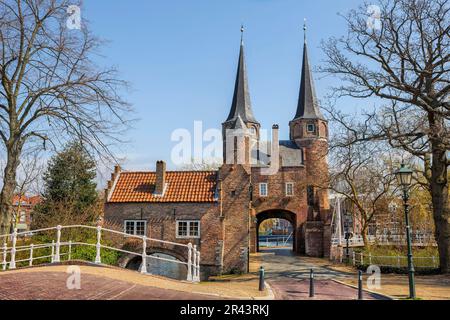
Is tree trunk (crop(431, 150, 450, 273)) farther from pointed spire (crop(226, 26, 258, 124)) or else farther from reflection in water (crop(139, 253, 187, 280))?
pointed spire (crop(226, 26, 258, 124))

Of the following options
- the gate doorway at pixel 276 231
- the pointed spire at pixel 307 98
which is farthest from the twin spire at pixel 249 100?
the gate doorway at pixel 276 231

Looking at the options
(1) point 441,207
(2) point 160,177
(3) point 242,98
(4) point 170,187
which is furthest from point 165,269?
(3) point 242,98

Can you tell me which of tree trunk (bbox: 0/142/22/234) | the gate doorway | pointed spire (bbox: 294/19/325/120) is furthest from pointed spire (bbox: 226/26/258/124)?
tree trunk (bbox: 0/142/22/234)

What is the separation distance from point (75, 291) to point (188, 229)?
685 inches

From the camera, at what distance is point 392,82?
19672 millimetres

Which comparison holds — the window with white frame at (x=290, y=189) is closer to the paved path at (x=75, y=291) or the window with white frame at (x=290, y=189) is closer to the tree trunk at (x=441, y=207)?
the tree trunk at (x=441, y=207)

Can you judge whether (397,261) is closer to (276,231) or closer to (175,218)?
(175,218)

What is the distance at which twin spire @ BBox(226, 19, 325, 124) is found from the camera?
48.1 m

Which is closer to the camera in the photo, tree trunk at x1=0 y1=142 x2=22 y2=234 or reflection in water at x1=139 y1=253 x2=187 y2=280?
tree trunk at x1=0 y1=142 x2=22 y2=234

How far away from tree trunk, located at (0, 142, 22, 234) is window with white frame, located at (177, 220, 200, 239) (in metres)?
12.9
